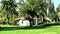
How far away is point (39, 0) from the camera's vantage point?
224 ft

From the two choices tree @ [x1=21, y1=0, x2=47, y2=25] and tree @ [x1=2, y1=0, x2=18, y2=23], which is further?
tree @ [x1=21, y1=0, x2=47, y2=25]

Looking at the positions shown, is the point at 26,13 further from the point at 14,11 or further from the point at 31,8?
the point at 14,11

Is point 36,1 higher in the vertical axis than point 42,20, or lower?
higher

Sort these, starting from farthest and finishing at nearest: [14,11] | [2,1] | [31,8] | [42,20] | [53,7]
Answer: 1. [53,7]
2. [42,20]
3. [31,8]
4. [14,11]
5. [2,1]

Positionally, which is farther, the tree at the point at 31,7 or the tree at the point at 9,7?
the tree at the point at 31,7

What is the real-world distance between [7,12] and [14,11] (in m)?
→ 2.25

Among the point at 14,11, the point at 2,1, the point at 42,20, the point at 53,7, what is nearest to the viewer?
the point at 2,1

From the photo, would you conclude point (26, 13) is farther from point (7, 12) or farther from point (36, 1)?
point (7, 12)

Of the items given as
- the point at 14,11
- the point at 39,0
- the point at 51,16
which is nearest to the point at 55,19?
the point at 51,16

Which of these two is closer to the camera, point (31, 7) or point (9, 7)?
point (9, 7)

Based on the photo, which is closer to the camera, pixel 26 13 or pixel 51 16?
pixel 26 13

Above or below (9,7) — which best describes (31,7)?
above

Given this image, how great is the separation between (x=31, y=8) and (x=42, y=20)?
2843 cm

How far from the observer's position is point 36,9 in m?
67.8
